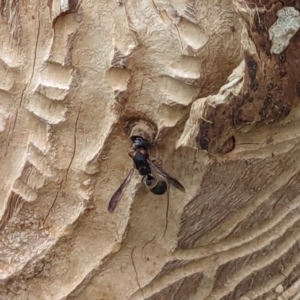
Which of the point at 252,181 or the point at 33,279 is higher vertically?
the point at 252,181

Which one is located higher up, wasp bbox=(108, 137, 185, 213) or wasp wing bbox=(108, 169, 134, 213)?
wasp bbox=(108, 137, 185, 213)

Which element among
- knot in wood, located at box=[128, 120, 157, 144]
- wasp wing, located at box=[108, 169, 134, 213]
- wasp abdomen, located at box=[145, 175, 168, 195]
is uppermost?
knot in wood, located at box=[128, 120, 157, 144]

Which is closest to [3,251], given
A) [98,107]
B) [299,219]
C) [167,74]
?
[98,107]

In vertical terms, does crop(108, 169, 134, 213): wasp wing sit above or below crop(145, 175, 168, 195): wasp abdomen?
below

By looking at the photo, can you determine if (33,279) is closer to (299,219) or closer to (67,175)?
(67,175)
